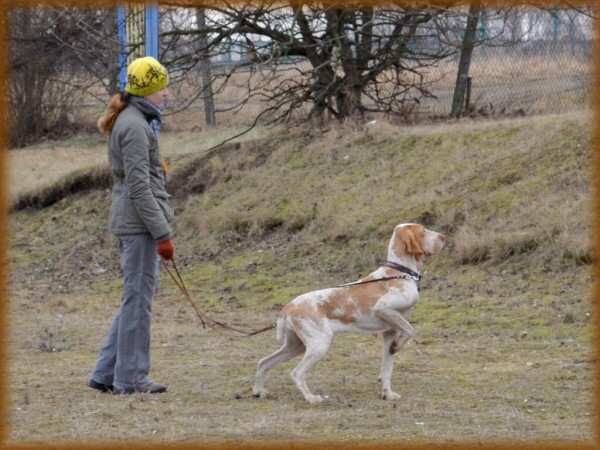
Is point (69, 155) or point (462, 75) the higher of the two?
point (462, 75)

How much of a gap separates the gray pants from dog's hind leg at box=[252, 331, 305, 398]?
0.80 metres

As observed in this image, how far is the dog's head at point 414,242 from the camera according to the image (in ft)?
22.1

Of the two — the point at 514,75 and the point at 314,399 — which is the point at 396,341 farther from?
the point at 514,75

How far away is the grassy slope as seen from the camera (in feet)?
20.0

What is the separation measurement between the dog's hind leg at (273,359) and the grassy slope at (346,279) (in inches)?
8.3

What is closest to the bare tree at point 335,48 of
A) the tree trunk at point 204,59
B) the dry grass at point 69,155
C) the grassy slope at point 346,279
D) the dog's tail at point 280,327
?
the tree trunk at point 204,59

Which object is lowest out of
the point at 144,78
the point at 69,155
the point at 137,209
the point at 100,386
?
the point at 100,386

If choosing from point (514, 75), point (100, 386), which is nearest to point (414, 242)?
point (100, 386)

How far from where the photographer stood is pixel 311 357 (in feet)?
21.1

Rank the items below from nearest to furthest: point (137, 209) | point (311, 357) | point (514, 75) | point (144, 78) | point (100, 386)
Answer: point (311, 357) → point (137, 209) → point (144, 78) → point (100, 386) → point (514, 75)

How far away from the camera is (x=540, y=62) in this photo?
62.2 ft

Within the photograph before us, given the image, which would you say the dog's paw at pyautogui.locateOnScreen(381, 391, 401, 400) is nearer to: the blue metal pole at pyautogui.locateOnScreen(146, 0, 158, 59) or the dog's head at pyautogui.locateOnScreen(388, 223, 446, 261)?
the dog's head at pyautogui.locateOnScreen(388, 223, 446, 261)

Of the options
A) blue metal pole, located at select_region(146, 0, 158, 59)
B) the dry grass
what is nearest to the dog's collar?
blue metal pole, located at select_region(146, 0, 158, 59)

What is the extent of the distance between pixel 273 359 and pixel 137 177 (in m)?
1.54
